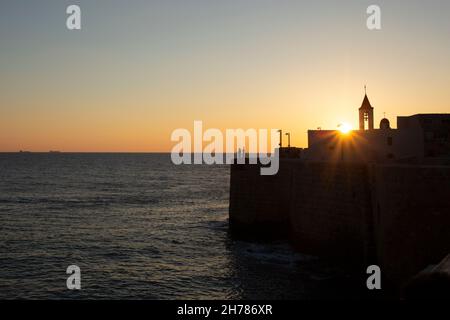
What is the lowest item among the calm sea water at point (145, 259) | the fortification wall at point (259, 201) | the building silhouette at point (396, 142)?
the calm sea water at point (145, 259)

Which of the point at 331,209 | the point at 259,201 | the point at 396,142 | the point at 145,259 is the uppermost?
the point at 396,142

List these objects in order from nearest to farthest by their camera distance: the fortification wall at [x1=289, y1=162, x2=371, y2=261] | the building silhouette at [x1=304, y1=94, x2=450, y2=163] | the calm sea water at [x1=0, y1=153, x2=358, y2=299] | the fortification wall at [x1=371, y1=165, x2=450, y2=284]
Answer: the fortification wall at [x1=371, y1=165, x2=450, y2=284] < the calm sea water at [x1=0, y1=153, x2=358, y2=299] < the fortification wall at [x1=289, y1=162, x2=371, y2=261] < the building silhouette at [x1=304, y1=94, x2=450, y2=163]

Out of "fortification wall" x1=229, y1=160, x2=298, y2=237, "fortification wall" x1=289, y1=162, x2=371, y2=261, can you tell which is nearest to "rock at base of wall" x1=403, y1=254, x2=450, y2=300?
"fortification wall" x1=289, y1=162, x2=371, y2=261

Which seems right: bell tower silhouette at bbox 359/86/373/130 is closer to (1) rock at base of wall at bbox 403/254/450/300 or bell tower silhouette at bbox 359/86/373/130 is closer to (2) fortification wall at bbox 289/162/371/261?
(2) fortification wall at bbox 289/162/371/261

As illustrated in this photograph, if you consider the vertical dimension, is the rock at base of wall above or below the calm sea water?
above

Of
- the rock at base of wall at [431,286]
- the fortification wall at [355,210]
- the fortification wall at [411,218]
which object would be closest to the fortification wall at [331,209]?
the fortification wall at [355,210]

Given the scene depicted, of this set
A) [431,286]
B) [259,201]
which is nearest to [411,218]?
[431,286]

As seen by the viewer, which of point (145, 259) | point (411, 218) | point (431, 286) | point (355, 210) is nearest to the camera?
point (431, 286)

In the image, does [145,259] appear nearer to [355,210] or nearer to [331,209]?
[331,209]

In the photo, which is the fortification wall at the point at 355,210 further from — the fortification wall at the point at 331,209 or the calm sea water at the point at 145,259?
the calm sea water at the point at 145,259

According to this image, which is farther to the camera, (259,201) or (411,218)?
(259,201)

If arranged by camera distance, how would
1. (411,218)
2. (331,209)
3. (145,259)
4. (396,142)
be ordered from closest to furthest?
(411,218), (331,209), (145,259), (396,142)

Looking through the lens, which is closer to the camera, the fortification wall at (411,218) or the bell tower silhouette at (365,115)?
the fortification wall at (411,218)

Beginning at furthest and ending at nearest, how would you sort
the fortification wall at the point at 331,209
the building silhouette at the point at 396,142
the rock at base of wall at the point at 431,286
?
the building silhouette at the point at 396,142 < the fortification wall at the point at 331,209 < the rock at base of wall at the point at 431,286
